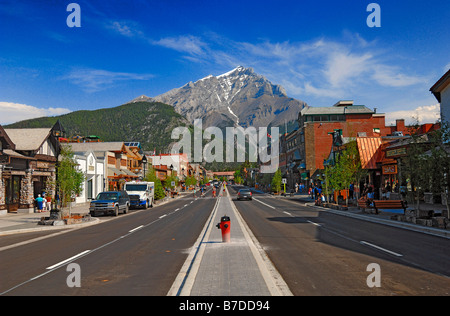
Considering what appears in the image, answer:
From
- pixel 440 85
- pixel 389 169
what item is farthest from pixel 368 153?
pixel 440 85

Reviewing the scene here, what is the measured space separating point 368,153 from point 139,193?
77.7ft

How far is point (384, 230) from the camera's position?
1667 cm

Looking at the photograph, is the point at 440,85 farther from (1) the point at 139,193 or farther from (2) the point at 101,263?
(2) the point at 101,263

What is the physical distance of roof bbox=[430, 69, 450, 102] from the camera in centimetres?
2658

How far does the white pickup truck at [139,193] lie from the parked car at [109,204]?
170 inches

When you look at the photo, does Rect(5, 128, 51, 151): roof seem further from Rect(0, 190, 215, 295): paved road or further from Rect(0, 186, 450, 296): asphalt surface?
Rect(0, 190, 215, 295): paved road

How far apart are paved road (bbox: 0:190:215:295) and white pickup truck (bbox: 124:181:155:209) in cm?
1957

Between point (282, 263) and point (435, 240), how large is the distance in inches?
297

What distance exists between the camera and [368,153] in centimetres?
3759

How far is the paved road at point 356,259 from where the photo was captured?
7113 millimetres

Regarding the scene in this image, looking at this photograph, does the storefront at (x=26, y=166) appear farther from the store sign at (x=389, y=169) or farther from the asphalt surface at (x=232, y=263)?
the store sign at (x=389, y=169)

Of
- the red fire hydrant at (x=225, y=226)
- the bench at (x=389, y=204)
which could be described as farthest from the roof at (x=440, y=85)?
the red fire hydrant at (x=225, y=226)
